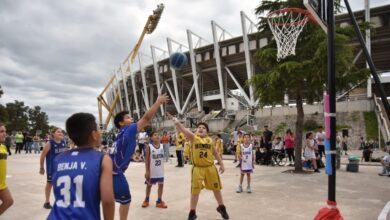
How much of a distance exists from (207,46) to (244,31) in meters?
9.25

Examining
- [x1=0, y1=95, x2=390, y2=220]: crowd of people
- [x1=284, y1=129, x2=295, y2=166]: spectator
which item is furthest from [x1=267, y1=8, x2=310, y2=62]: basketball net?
[x1=284, y1=129, x2=295, y2=166]: spectator

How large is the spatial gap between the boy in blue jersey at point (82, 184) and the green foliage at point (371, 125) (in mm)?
31978

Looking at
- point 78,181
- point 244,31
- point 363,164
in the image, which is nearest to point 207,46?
point 244,31

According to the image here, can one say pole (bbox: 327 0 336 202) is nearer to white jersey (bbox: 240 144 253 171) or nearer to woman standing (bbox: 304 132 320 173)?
white jersey (bbox: 240 144 253 171)

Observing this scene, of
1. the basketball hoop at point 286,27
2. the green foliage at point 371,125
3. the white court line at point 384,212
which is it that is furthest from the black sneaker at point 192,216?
the green foliage at point 371,125

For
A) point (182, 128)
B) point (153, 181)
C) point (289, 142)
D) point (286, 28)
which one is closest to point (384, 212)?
point (182, 128)

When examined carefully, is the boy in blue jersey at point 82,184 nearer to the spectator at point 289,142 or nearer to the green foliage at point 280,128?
the spectator at point 289,142

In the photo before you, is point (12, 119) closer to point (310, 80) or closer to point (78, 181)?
point (310, 80)

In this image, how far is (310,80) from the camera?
1356 centimetres

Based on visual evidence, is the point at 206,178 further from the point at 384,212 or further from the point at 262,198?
the point at 384,212

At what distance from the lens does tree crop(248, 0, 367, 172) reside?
1306 cm

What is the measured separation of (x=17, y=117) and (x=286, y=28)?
82800mm

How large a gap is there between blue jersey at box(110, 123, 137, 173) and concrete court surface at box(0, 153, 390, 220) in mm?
2108

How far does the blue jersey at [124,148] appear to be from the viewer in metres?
5.05
